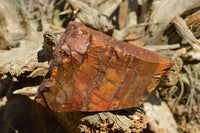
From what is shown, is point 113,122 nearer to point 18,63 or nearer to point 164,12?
point 18,63

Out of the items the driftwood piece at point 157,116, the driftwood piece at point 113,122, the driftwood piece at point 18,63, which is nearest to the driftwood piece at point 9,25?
the driftwood piece at point 18,63

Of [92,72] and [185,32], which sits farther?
[185,32]

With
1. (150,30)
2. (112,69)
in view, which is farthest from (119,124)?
(150,30)

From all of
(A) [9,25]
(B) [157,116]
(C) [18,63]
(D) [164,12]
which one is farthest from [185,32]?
(A) [9,25]

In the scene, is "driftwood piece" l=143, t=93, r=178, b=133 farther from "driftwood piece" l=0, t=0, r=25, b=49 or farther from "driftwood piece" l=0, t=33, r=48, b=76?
"driftwood piece" l=0, t=0, r=25, b=49

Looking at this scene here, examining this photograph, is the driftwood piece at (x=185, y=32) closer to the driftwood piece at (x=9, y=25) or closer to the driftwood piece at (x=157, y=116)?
the driftwood piece at (x=157, y=116)

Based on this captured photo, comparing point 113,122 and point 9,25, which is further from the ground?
point 9,25
